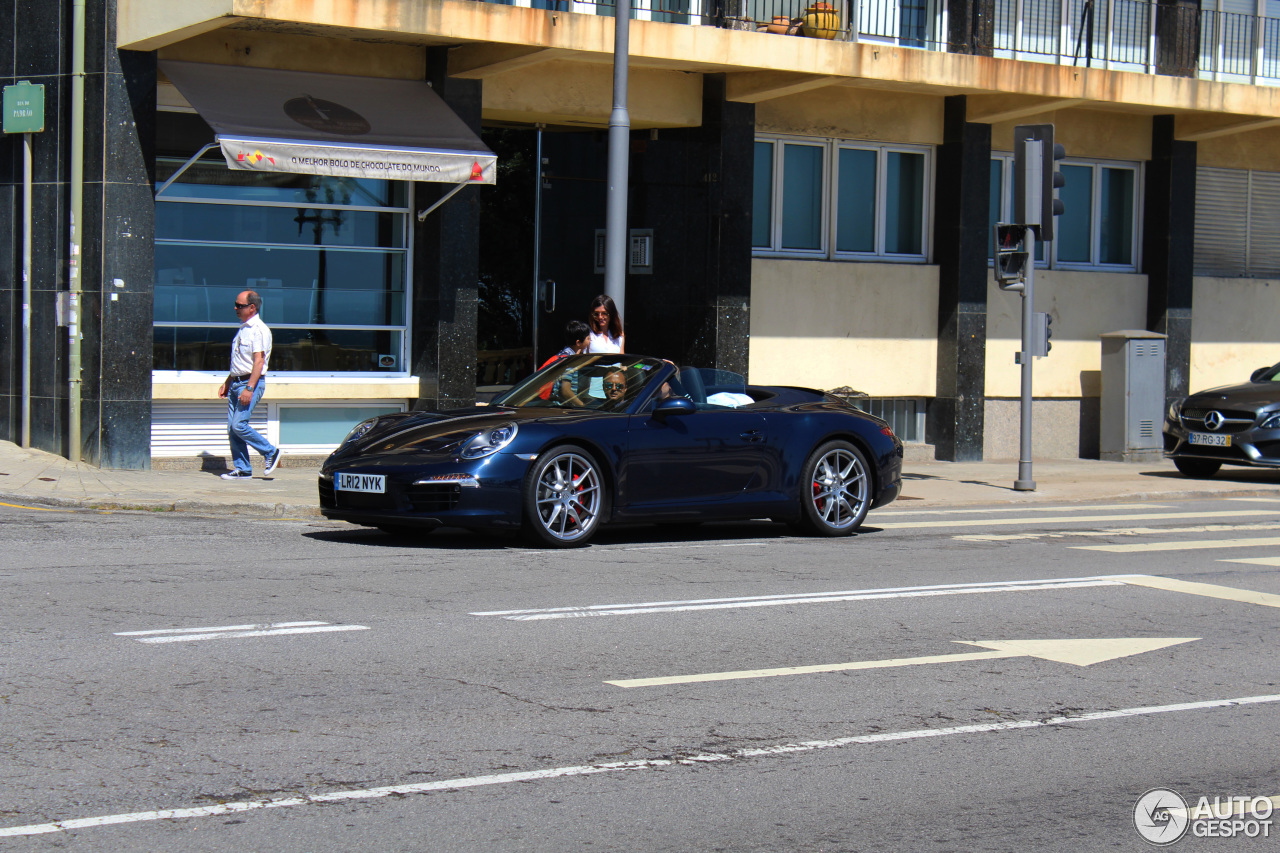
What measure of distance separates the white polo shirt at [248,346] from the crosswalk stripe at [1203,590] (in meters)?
8.09

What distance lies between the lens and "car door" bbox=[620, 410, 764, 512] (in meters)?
10.7

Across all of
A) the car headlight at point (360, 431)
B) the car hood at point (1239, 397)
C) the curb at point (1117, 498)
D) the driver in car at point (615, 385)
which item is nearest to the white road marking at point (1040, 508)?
the curb at point (1117, 498)

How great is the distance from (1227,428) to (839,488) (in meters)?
7.98

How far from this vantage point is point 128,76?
48.4ft

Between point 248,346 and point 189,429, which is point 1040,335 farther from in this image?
point 189,429

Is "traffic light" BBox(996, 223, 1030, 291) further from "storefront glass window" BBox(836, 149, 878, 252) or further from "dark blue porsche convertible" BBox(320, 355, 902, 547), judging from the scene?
"dark blue porsche convertible" BBox(320, 355, 902, 547)

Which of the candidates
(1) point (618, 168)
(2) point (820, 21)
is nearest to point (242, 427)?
(1) point (618, 168)

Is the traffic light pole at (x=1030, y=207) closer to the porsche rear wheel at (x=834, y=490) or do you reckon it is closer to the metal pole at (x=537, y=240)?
the porsche rear wheel at (x=834, y=490)

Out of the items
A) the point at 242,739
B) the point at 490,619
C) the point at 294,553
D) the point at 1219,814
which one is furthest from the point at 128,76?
the point at 1219,814

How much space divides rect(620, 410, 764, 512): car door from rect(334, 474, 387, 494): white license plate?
5.72 feet

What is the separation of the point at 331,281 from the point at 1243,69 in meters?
14.4

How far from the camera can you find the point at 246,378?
1420 centimetres

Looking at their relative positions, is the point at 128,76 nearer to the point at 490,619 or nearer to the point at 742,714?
the point at 490,619
